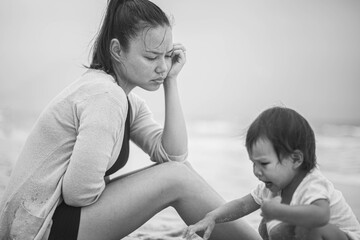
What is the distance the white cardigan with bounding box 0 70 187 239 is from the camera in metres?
1.60

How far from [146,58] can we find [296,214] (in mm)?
880

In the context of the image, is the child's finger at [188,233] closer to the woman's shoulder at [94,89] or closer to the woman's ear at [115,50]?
the woman's shoulder at [94,89]

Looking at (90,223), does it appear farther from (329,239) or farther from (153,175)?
(329,239)

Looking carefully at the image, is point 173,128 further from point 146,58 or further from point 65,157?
point 65,157

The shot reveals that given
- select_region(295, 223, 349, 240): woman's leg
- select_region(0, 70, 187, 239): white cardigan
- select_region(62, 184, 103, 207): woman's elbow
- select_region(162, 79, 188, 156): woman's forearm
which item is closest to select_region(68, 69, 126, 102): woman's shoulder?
select_region(0, 70, 187, 239): white cardigan

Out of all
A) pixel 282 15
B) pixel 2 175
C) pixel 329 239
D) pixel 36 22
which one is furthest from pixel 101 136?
pixel 282 15

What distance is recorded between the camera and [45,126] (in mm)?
1710

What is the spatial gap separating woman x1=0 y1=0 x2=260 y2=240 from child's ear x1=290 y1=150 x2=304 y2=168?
1.38 feet

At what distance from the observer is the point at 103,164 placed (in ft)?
5.29

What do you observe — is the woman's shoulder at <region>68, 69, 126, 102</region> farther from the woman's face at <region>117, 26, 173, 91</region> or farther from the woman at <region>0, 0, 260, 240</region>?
the woman's face at <region>117, 26, 173, 91</region>

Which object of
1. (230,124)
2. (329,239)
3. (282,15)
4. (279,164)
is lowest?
(230,124)

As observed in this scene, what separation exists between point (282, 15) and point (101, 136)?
65.8 ft

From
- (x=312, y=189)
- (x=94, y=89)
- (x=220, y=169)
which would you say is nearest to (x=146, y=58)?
(x=94, y=89)

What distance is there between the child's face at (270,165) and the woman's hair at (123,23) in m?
0.68
